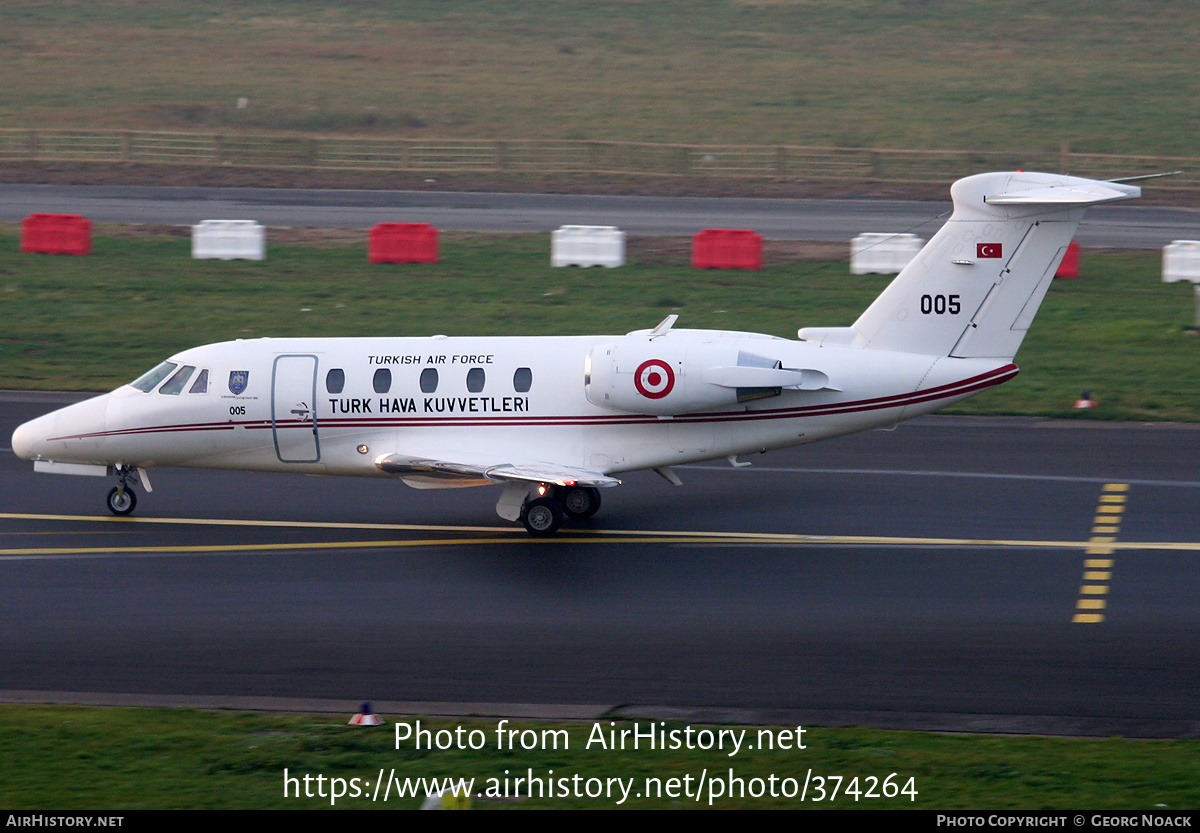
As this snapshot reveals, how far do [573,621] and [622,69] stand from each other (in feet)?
217

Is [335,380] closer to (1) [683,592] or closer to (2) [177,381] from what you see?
(2) [177,381]

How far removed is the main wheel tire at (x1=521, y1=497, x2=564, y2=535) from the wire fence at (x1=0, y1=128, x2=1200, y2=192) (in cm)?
4179

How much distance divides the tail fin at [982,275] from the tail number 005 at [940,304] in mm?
15

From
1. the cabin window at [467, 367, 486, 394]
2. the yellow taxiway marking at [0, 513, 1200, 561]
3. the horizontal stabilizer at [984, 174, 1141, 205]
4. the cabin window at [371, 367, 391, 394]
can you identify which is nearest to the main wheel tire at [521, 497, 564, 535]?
the yellow taxiway marking at [0, 513, 1200, 561]

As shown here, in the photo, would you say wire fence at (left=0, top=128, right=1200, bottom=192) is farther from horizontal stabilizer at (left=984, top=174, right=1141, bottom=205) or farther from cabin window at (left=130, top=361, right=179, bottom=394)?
cabin window at (left=130, top=361, right=179, bottom=394)

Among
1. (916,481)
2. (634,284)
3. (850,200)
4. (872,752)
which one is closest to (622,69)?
(850,200)

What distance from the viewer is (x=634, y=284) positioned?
39.4m

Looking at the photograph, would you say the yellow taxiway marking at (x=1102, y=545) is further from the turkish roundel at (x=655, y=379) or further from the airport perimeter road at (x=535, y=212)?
the airport perimeter road at (x=535, y=212)

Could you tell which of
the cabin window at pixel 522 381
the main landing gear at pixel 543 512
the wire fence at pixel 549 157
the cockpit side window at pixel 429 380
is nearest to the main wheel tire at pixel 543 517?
the main landing gear at pixel 543 512

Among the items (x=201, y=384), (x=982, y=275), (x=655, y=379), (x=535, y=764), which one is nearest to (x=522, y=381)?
(x=655, y=379)

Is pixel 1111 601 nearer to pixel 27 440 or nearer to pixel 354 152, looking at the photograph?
pixel 27 440

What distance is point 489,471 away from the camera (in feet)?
67.3

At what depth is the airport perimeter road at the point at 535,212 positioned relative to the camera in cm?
4831

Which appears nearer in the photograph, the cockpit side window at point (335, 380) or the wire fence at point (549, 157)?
the cockpit side window at point (335, 380)
